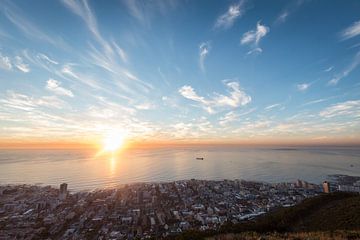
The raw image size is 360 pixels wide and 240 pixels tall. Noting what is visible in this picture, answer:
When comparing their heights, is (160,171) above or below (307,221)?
above

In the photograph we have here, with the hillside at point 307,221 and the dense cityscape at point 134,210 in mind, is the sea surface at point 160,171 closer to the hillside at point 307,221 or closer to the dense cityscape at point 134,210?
the dense cityscape at point 134,210

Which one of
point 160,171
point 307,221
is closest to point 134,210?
point 307,221

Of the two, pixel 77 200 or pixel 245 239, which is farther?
pixel 77 200

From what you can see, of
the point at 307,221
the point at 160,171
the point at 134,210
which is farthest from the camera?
the point at 160,171

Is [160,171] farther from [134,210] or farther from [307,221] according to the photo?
[307,221]

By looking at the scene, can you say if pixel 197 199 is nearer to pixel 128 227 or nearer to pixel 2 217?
pixel 128 227

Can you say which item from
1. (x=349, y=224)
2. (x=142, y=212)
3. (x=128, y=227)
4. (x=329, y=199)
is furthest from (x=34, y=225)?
(x=329, y=199)

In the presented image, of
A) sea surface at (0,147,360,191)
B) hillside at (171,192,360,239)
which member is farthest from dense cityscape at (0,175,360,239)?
sea surface at (0,147,360,191)

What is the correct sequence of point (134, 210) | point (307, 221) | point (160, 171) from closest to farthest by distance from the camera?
point (307, 221) → point (134, 210) → point (160, 171)

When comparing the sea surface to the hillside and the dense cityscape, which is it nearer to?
the dense cityscape
